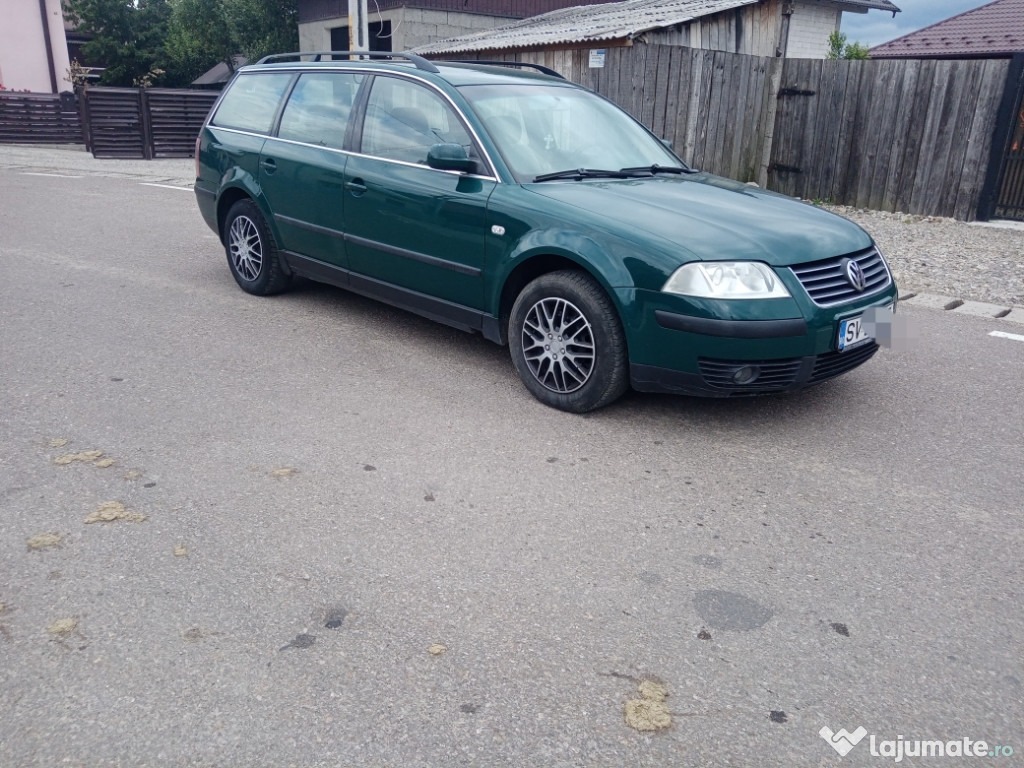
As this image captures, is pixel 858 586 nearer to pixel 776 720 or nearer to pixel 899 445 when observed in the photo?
pixel 776 720

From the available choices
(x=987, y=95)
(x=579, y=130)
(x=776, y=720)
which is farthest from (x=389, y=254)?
(x=987, y=95)

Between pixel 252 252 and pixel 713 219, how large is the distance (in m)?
3.87

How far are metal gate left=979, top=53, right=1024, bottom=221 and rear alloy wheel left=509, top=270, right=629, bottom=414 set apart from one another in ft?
29.0

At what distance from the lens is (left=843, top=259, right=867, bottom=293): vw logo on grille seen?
4.39m

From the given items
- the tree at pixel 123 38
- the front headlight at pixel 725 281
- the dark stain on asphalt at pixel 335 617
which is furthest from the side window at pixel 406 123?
the tree at pixel 123 38

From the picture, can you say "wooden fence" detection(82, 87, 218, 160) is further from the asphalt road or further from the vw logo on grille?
the vw logo on grille

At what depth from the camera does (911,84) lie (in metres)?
11.4

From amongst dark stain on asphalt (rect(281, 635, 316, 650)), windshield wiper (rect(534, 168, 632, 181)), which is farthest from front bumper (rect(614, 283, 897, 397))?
dark stain on asphalt (rect(281, 635, 316, 650))

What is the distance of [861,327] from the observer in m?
4.39

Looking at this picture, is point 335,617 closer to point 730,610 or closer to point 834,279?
point 730,610

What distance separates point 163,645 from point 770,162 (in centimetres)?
1235
